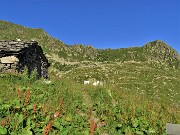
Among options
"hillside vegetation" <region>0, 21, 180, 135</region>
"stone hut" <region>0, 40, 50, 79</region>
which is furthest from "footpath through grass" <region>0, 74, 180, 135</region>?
"stone hut" <region>0, 40, 50, 79</region>

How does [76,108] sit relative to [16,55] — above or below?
below

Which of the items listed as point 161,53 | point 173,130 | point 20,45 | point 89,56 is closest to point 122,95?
point 173,130

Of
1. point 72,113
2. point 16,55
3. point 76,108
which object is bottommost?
point 72,113

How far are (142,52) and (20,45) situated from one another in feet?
323

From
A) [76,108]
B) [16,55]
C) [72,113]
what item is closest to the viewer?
[72,113]

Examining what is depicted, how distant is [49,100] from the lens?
1241 centimetres

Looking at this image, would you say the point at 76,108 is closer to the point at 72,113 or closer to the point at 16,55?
the point at 72,113

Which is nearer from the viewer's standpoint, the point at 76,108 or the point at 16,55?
the point at 76,108

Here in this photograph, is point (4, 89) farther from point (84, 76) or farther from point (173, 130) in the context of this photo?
point (84, 76)

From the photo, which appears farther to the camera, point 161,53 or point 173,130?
point 161,53

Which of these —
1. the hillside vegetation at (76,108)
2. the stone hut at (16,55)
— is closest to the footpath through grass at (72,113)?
the hillside vegetation at (76,108)

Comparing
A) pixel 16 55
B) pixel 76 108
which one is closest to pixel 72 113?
pixel 76 108

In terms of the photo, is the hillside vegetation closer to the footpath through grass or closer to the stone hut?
the footpath through grass

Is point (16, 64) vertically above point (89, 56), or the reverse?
point (89, 56)
